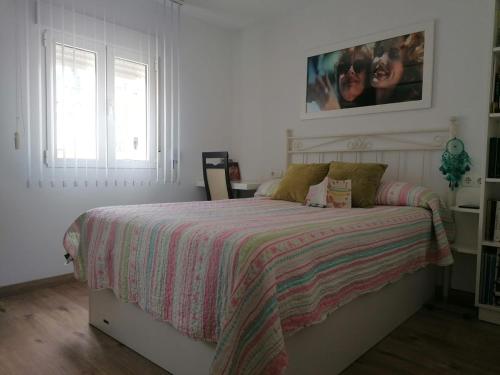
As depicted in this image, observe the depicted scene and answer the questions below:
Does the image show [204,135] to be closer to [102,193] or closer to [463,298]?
[102,193]

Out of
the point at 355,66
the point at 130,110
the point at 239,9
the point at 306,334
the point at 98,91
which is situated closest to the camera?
the point at 306,334

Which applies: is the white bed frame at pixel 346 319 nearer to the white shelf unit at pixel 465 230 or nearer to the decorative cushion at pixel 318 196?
the white shelf unit at pixel 465 230

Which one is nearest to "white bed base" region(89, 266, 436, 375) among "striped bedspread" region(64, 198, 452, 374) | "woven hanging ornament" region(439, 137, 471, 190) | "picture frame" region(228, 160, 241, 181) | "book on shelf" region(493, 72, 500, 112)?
"striped bedspread" region(64, 198, 452, 374)

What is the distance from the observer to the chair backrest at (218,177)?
3.11 metres

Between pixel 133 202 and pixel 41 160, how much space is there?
0.85 metres

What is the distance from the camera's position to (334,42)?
320 centimetres

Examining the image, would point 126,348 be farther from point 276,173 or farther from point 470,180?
point 470,180

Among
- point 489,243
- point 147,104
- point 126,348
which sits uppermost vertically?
point 147,104

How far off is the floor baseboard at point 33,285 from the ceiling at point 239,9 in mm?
2697

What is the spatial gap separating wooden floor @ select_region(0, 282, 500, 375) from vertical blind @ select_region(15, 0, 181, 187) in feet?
3.53

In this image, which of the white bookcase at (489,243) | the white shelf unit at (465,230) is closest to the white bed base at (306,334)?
the white bookcase at (489,243)

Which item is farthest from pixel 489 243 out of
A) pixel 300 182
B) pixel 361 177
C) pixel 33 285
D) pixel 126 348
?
pixel 33 285

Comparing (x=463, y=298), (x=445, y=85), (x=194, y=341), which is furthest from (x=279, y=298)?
(x=445, y=85)

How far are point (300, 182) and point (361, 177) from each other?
18.4 inches
